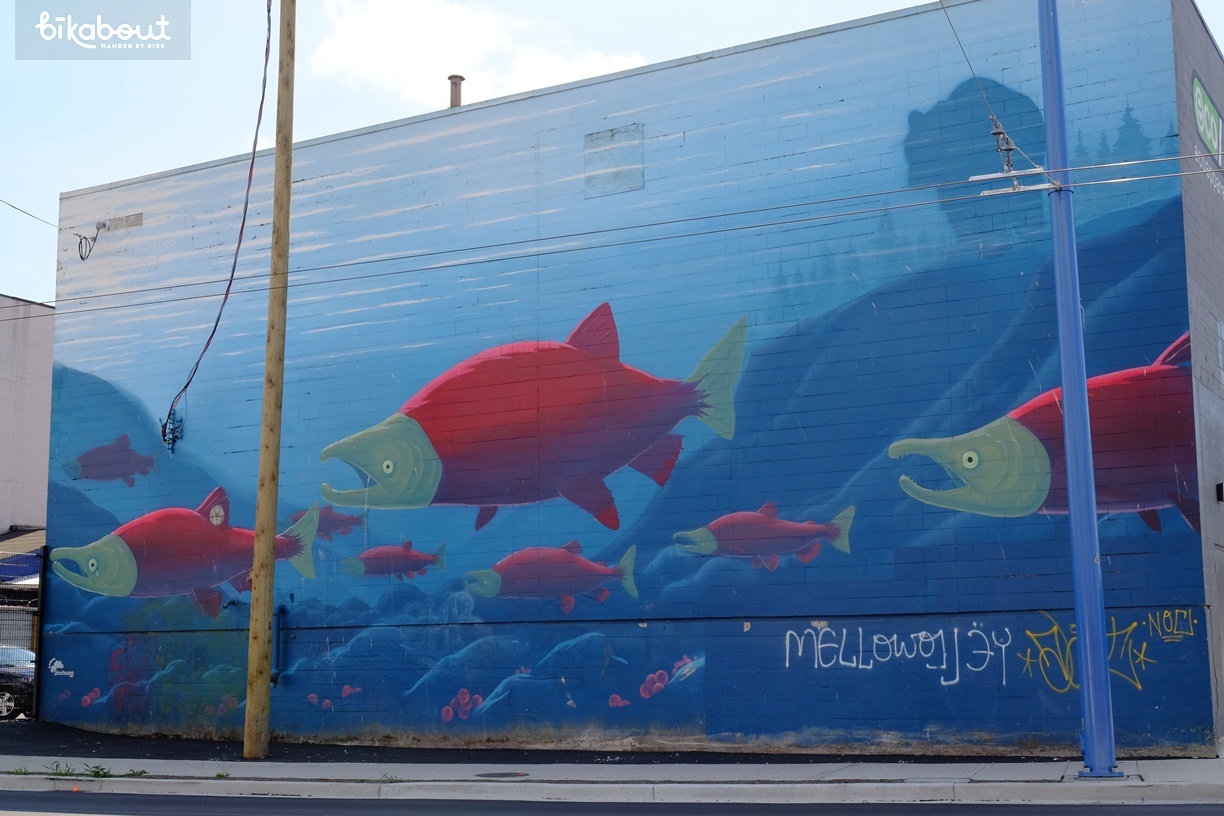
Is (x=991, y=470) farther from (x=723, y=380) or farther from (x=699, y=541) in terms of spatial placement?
(x=699, y=541)

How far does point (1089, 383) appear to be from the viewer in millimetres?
14477

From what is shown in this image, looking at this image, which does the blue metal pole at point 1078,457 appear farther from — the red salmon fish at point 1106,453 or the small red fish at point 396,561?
the small red fish at point 396,561

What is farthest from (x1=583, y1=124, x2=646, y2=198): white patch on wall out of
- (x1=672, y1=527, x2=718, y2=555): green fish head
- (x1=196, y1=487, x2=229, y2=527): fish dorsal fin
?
(x1=196, y1=487, x2=229, y2=527): fish dorsal fin

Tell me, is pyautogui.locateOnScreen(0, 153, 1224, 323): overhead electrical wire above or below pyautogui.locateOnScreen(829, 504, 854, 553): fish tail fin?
above

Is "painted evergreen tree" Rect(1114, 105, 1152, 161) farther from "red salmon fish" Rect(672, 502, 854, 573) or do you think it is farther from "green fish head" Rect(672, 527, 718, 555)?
"green fish head" Rect(672, 527, 718, 555)

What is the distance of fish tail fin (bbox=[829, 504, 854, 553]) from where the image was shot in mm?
15633

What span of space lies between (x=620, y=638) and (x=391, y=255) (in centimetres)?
665

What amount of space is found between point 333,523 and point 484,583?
275 centimetres

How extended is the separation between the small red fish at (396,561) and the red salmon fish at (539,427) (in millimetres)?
630

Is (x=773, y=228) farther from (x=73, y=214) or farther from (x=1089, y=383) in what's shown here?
(x=73, y=214)

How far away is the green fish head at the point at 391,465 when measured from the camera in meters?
18.5

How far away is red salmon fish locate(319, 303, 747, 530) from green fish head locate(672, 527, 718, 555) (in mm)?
783

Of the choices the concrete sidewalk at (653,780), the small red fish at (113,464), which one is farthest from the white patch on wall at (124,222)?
the concrete sidewalk at (653,780)

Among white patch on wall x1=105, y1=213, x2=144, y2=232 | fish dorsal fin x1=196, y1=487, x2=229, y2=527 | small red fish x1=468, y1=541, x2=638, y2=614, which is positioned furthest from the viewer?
white patch on wall x1=105, y1=213, x2=144, y2=232
